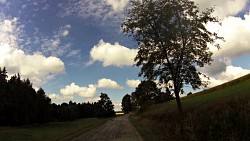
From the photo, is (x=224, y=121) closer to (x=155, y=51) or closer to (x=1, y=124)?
(x=155, y=51)

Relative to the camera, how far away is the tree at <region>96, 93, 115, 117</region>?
184 meters

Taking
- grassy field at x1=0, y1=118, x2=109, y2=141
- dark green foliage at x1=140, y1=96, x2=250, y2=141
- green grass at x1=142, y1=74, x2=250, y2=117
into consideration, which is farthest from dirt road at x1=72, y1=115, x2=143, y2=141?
dark green foliage at x1=140, y1=96, x2=250, y2=141

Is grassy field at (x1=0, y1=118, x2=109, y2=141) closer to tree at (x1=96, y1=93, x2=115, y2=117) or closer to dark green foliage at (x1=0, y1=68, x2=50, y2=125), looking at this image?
dark green foliage at (x1=0, y1=68, x2=50, y2=125)

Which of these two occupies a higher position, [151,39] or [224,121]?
[151,39]

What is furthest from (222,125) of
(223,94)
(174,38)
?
(223,94)

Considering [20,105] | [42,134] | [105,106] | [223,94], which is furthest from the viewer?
[105,106]

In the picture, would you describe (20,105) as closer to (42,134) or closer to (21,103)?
(21,103)

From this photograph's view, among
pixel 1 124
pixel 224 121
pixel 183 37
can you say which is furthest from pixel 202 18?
pixel 1 124

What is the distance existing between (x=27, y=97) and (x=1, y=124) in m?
9.66

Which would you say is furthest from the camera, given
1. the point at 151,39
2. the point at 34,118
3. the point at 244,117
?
the point at 34,118

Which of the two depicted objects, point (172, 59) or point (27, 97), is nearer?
point (172, 59)

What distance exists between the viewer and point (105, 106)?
190 meters

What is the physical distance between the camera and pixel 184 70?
1212 inches

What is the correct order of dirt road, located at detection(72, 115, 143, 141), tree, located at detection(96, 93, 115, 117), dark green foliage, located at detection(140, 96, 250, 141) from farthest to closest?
tree, located at detection(96, 93, 115, 117)
dirt road, located at detection(72, 115, 143, 141)
dark green foliage, located at detection(140, 96, 250, 141)
